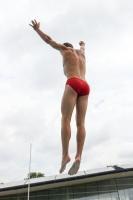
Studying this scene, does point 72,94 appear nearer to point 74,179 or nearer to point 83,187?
point 74,179

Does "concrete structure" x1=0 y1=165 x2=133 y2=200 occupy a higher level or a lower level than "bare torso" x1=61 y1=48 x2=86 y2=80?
higher

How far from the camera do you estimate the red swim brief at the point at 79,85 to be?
358 cm

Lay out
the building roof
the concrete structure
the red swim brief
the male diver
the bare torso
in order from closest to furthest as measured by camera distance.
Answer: the male diver → the red swim brief → the bare torso → the building roof → the concrete structure

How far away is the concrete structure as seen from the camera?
19.8 m

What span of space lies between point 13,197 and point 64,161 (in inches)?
834

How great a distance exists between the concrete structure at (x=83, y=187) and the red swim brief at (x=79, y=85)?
1709 cm

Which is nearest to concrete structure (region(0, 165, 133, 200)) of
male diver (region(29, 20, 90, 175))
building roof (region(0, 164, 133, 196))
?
building roof (region(0, 164, 133, 196))

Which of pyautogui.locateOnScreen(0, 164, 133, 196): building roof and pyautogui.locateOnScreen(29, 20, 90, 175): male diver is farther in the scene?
pyautogui.locateOnScreen(0, 164, 133, 196): building roof

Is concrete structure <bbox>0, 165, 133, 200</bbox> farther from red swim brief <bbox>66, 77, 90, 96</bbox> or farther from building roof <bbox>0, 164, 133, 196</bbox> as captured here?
red swim brief <bbox>66, 77, 90, 96</bbox>

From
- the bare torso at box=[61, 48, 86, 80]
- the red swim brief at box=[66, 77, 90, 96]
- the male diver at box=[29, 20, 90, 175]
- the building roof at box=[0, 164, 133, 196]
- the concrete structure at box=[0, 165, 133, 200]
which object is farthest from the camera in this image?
the concrete structure at box=[0, 165, 133, 200]

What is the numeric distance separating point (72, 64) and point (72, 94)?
59cm

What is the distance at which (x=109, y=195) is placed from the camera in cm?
2055

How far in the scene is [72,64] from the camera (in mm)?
3830

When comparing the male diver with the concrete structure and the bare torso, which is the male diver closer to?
the bare torso
